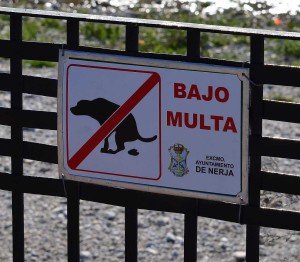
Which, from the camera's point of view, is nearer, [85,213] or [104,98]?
[104,98]

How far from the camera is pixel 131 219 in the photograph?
4.50 m

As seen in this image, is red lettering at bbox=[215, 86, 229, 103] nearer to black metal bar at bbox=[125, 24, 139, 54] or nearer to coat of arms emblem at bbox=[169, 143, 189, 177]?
coat of arms emblem at bbox=[169, 143, 189, 177]

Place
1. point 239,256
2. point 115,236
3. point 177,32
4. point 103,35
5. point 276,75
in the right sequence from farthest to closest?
point 103,35 < point 177,32 < point 115,236 < point 239,256 < point 276,75

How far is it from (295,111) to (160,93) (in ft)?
1.63

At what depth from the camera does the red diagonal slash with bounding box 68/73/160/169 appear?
4246mm

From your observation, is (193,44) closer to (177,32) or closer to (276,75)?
(276,75)

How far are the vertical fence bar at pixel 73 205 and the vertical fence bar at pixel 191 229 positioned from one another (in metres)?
0.48

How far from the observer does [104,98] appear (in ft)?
14.3

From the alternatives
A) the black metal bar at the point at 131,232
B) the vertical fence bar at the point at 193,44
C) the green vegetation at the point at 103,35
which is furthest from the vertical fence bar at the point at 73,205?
the green vegetation at the point at 103,35

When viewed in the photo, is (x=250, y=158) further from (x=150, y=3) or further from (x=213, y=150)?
(x=150, y=3)

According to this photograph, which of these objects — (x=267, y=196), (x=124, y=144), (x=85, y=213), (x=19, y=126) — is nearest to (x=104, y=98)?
(x=124, y=144)

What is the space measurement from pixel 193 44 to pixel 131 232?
0.79 metres

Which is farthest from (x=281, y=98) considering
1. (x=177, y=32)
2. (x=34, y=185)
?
(x=34, y=185)

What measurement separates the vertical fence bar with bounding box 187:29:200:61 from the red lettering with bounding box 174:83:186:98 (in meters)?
0.11
